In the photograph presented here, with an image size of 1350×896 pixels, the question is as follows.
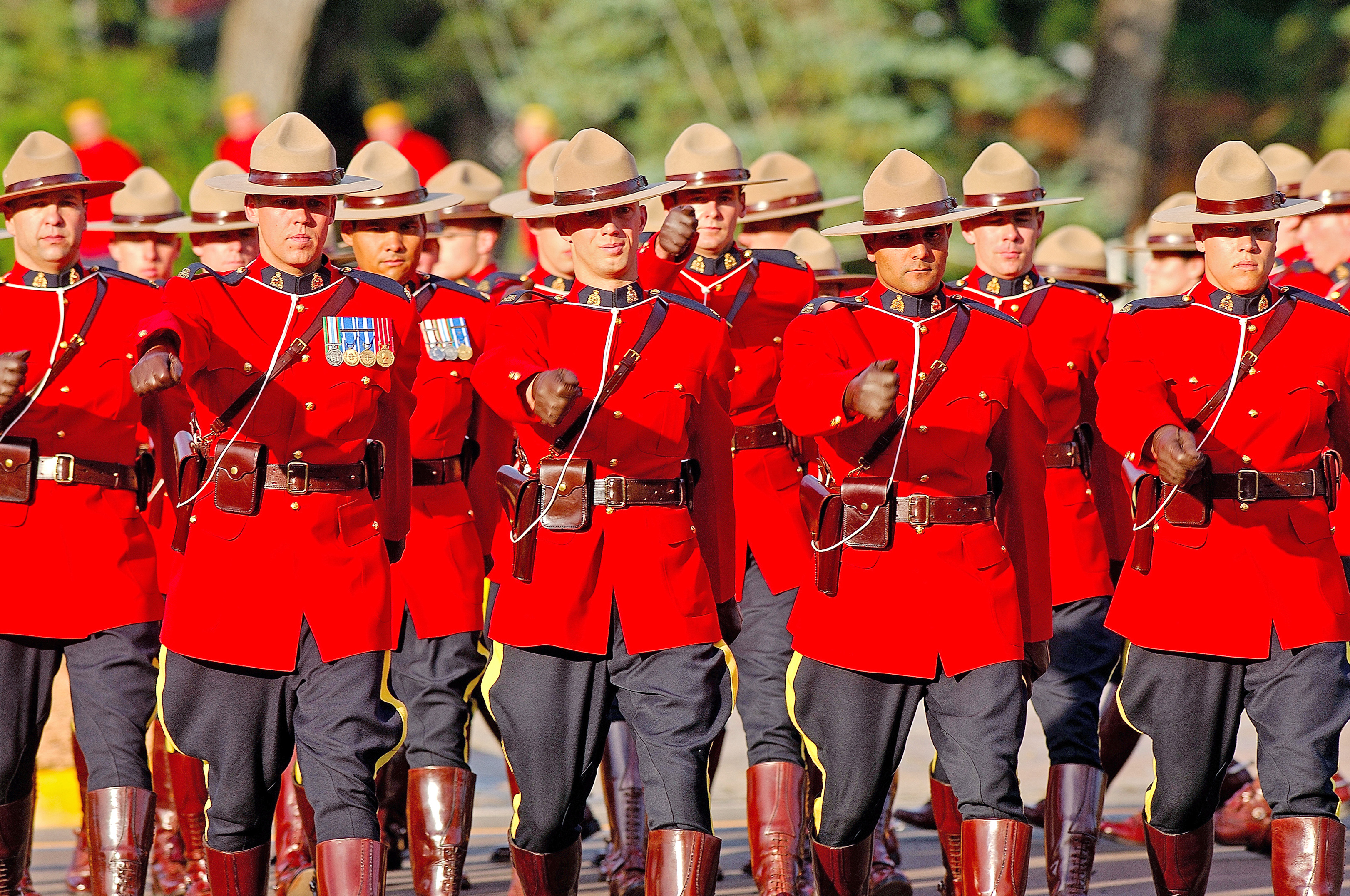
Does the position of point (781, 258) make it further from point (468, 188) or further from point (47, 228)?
point (47, 228)

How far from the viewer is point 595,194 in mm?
5883

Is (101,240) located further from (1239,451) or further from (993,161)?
(1239,451)

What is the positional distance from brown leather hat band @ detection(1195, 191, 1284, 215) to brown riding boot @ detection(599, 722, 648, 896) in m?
2.77

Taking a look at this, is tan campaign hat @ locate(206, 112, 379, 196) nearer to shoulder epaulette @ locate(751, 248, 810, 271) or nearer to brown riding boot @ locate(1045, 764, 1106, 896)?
shoulder epaulette @ locate(751, 248, 810, 271)

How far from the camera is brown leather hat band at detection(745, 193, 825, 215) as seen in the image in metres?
8.77

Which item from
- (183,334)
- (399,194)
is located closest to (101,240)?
(399,194)

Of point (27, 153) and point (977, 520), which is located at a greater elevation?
point (27, 153)

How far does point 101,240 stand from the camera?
40.7 feet

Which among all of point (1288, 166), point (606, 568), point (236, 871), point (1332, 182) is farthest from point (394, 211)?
point (1288, 166)

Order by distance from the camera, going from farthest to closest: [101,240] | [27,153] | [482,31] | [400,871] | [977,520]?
[482,31]
[101,240]
[400,871]
[27,153]
[977,520]

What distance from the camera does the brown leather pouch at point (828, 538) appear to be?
19.2ft

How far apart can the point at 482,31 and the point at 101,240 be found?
11288 mm

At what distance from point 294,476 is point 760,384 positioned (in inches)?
88.5

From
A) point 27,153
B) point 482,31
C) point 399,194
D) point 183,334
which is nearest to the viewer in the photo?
point 183,334
